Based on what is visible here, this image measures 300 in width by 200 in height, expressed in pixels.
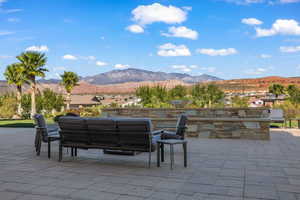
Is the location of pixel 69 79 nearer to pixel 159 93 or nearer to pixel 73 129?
pixel 159 93

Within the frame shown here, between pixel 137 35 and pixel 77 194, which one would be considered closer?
pixel 77 194

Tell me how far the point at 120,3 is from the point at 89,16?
6.21 m

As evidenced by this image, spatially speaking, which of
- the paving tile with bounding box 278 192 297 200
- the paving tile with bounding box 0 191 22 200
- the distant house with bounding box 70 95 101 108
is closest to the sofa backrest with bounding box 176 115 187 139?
the paving tile with bounding box 278 192 297 200

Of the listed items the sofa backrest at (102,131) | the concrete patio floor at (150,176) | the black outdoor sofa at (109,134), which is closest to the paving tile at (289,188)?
the concrete patio floor at (150,176)

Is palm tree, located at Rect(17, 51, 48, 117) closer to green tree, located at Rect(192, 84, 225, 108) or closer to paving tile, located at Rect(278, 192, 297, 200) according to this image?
green tree, located at Rect(192, 84, 225, 108)

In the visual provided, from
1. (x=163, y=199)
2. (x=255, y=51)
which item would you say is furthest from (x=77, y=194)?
(x=255, y=51)

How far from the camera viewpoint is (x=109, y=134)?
199 inches

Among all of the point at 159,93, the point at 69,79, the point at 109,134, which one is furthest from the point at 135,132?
the point at 69,79

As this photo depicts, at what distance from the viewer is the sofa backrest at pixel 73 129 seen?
5.21 meters

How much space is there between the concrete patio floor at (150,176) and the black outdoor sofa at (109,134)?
0.37m

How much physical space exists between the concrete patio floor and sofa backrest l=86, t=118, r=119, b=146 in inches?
17.6

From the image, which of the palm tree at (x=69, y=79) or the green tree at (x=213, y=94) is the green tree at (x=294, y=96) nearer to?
the green tree at (x=213, y=94)

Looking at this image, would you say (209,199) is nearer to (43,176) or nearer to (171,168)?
(171,168)

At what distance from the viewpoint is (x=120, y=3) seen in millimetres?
20188
